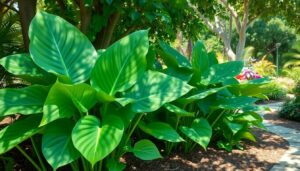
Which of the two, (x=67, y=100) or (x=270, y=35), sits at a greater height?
(x=270, y=35)

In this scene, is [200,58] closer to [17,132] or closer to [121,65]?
[121,65]

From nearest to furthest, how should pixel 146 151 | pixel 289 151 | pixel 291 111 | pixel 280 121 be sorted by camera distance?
1. pixel 146 151
2. pixel 289 151
3. pixel 280 121
4. pixel 291 111

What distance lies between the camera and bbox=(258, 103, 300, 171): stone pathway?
14.2 feet

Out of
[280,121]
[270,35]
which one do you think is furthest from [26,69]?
[270,35]

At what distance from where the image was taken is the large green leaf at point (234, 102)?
15.1ft

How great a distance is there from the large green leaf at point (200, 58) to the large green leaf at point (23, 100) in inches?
92.8

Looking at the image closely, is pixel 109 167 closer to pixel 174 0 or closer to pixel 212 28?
pixel 174 0

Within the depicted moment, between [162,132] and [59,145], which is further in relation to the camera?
[162,132]

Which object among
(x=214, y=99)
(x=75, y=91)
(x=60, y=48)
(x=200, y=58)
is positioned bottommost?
(x=214, y=99)

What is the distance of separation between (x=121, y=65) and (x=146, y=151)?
0.82m

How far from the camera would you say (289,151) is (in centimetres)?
516

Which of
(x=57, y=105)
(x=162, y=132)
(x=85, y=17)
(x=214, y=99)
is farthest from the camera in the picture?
(x=214, y=99)

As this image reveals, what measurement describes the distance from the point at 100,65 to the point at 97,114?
50 centimetres

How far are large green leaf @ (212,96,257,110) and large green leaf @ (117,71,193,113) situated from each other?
1.44 metres
